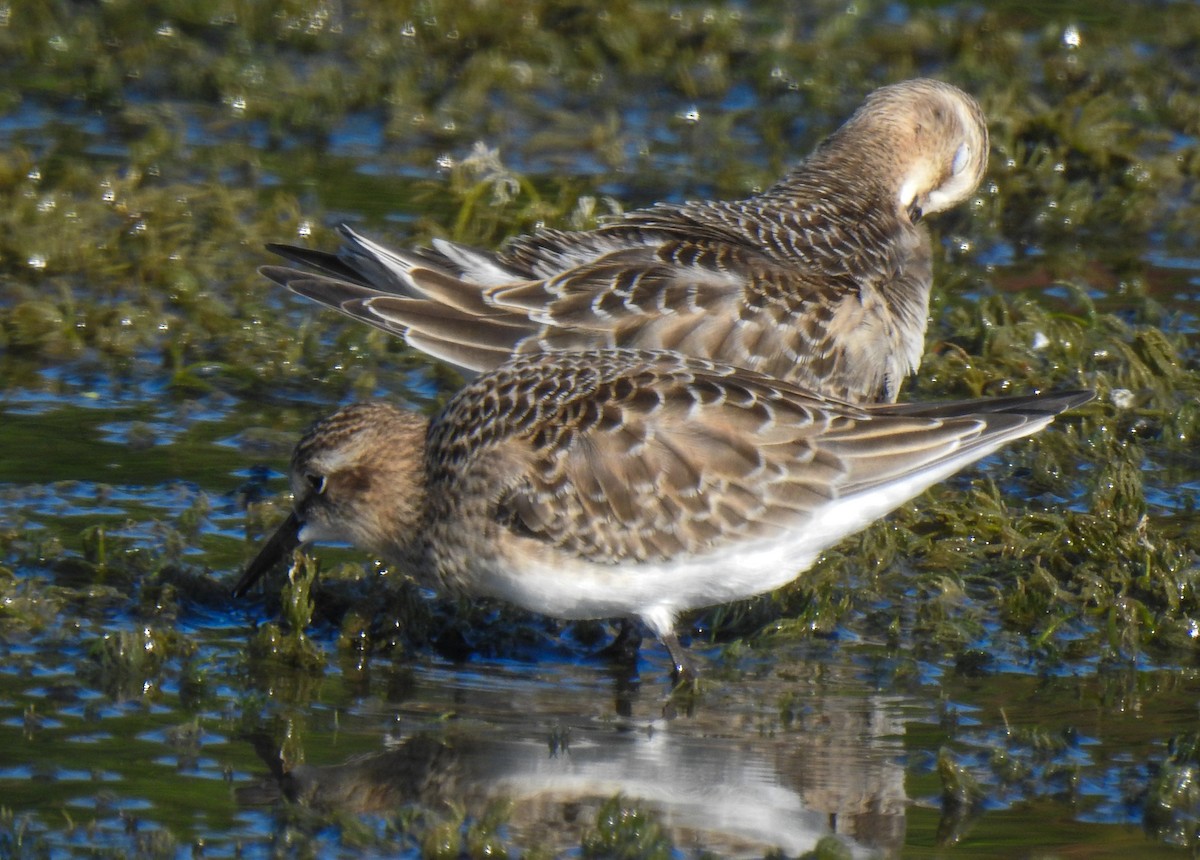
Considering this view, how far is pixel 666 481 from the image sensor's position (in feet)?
21.9

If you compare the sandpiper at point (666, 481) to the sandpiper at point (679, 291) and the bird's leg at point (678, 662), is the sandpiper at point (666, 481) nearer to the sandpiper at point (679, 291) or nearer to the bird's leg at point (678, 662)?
the bird's leg at point (678, 662)

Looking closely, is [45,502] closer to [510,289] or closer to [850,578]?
[510,289]

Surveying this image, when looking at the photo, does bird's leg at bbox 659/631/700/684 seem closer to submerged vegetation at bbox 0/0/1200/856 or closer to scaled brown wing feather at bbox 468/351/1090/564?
submerged vegetation at bbox 0/0/1200/856

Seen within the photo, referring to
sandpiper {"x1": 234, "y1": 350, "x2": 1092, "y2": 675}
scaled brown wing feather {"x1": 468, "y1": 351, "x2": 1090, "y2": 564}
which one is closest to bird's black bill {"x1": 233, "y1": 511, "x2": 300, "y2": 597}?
sandpiper {"x1": 234, "y1": 350, "x2": 1092, "y2": 675}

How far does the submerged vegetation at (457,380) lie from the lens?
615 cm

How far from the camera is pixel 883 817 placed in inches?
228

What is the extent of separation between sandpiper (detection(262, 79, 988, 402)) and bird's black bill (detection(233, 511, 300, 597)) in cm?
105

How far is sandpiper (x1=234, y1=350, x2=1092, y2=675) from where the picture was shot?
664cm

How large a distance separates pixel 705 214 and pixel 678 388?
2109 millimetres

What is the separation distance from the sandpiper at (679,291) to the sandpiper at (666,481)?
89 centimetres

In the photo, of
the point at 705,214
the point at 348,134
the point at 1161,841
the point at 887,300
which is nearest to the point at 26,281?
the point at 348,134

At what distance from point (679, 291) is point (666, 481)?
143 centimetres

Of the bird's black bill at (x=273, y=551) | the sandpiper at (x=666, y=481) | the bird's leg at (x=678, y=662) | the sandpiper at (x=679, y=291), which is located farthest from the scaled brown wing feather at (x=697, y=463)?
the sandpiper at (x=679, y=291)

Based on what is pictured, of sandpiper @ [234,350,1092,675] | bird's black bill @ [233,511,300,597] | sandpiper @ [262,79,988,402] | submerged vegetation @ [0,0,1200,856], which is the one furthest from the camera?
sandpiper @ [262,79,988,402]
